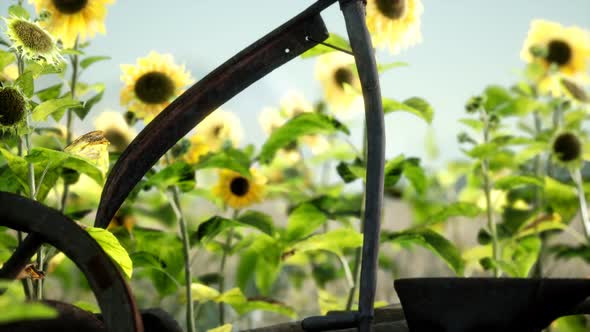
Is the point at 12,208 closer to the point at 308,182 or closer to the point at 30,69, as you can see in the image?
the point at 30,69

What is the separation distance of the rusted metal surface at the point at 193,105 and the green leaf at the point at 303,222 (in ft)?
1.39

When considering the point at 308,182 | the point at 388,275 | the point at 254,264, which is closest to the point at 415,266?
the point at 388,275

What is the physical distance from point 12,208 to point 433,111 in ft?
1.62

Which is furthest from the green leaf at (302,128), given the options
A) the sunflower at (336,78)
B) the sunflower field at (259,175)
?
the sunflower at (336,78)

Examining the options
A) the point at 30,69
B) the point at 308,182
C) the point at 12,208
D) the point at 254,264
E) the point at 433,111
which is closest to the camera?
the point at 12,208

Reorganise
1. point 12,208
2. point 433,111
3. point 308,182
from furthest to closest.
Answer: point 308,182 → point 433,111 → point 12,208

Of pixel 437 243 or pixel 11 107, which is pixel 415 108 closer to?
pixel 437 243

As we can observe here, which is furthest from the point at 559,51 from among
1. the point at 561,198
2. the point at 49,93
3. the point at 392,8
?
the point at 49,93

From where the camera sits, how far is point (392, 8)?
72cm

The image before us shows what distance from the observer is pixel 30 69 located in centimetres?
39

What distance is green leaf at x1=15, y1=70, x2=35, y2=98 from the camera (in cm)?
37

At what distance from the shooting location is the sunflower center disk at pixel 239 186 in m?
0.85

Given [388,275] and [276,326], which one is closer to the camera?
[276,326]

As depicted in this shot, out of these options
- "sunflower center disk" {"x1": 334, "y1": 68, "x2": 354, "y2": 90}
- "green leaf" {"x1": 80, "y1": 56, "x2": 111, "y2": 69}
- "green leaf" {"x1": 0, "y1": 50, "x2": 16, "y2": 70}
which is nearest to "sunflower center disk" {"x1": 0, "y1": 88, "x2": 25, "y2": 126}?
"green leaf" {"x1": 0, "y1": 50, "x2": 16, "y2": 70}
